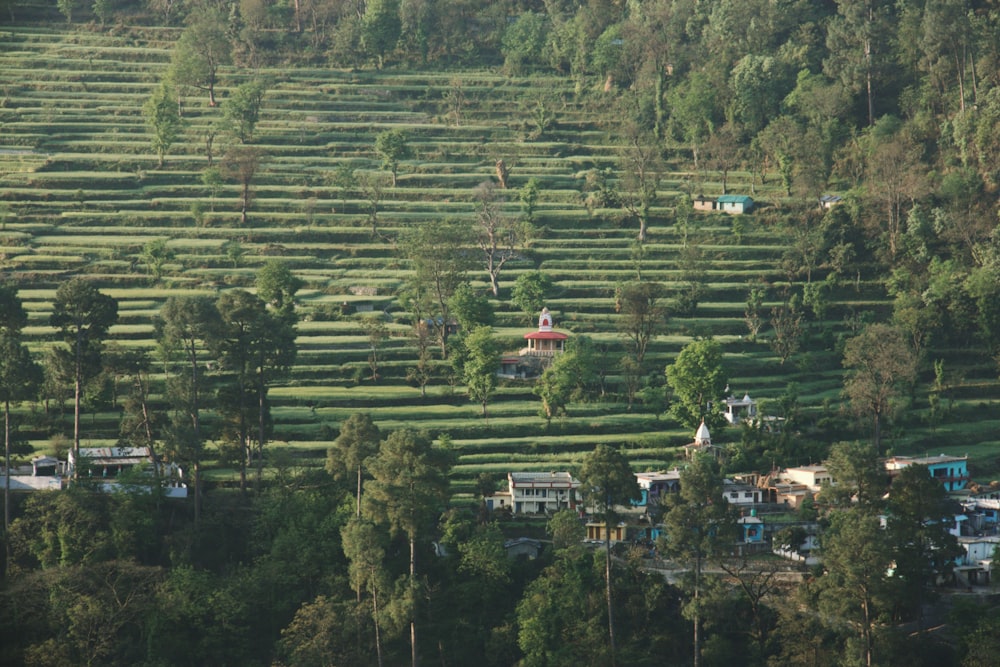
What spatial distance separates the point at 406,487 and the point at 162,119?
3644cm

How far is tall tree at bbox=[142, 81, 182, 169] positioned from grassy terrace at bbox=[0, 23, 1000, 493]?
41.1 inches

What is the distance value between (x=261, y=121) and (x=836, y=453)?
144 ft

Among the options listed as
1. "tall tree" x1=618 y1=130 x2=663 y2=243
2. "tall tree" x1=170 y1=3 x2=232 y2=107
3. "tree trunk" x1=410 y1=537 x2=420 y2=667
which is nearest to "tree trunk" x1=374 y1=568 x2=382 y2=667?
"tree trunk" x1=410 y1=537 x2=420 y2=667

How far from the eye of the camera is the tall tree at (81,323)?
155 feet

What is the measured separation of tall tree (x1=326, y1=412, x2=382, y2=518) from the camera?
4447cm

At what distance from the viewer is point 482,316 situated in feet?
186

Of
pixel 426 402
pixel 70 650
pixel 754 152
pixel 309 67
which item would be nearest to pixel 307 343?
pixel 426 402

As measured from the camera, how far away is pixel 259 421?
154 ft

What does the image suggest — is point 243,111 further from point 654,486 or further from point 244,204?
point 654,486

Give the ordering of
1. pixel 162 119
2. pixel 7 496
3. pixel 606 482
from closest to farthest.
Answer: pixel 606 482, pixel 7 496, pixel 162 119

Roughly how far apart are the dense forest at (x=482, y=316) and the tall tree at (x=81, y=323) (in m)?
0.14

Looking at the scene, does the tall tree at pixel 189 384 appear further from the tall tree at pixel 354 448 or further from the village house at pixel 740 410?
the village house at pixel 740 410

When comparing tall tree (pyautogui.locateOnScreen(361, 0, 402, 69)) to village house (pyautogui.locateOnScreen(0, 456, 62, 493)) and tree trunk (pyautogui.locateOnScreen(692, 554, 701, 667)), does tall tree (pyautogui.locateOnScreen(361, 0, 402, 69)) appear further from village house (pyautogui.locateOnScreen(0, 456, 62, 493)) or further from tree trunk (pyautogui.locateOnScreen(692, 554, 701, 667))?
tree trunk (pyautogui.locateOnScreen(692, 554, 701, 667))

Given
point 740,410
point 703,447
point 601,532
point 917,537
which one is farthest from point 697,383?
point 917,537
